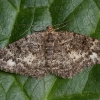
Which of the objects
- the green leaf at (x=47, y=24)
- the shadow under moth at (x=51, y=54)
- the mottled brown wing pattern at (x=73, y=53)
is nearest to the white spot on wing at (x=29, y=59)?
the shadow under moth at (x=51, y=54)

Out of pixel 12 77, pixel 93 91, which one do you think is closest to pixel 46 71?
pixel 12 77

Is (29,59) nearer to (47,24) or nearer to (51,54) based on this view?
(51,54)

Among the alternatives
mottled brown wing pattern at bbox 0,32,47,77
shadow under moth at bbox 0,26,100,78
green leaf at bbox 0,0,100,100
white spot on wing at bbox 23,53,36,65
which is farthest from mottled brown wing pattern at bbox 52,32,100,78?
white spot on wing at bbox 23,53,36,65

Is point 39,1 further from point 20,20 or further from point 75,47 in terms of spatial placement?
point 75,47

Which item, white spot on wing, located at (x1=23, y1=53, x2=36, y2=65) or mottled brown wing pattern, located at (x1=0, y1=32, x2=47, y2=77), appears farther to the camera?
white spot on wing, located at (x1=23, y1=53, x2=36, y2=65)

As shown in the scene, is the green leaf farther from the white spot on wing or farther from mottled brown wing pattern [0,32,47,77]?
the white spot on wing

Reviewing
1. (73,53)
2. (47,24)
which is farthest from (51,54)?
(47,24)
